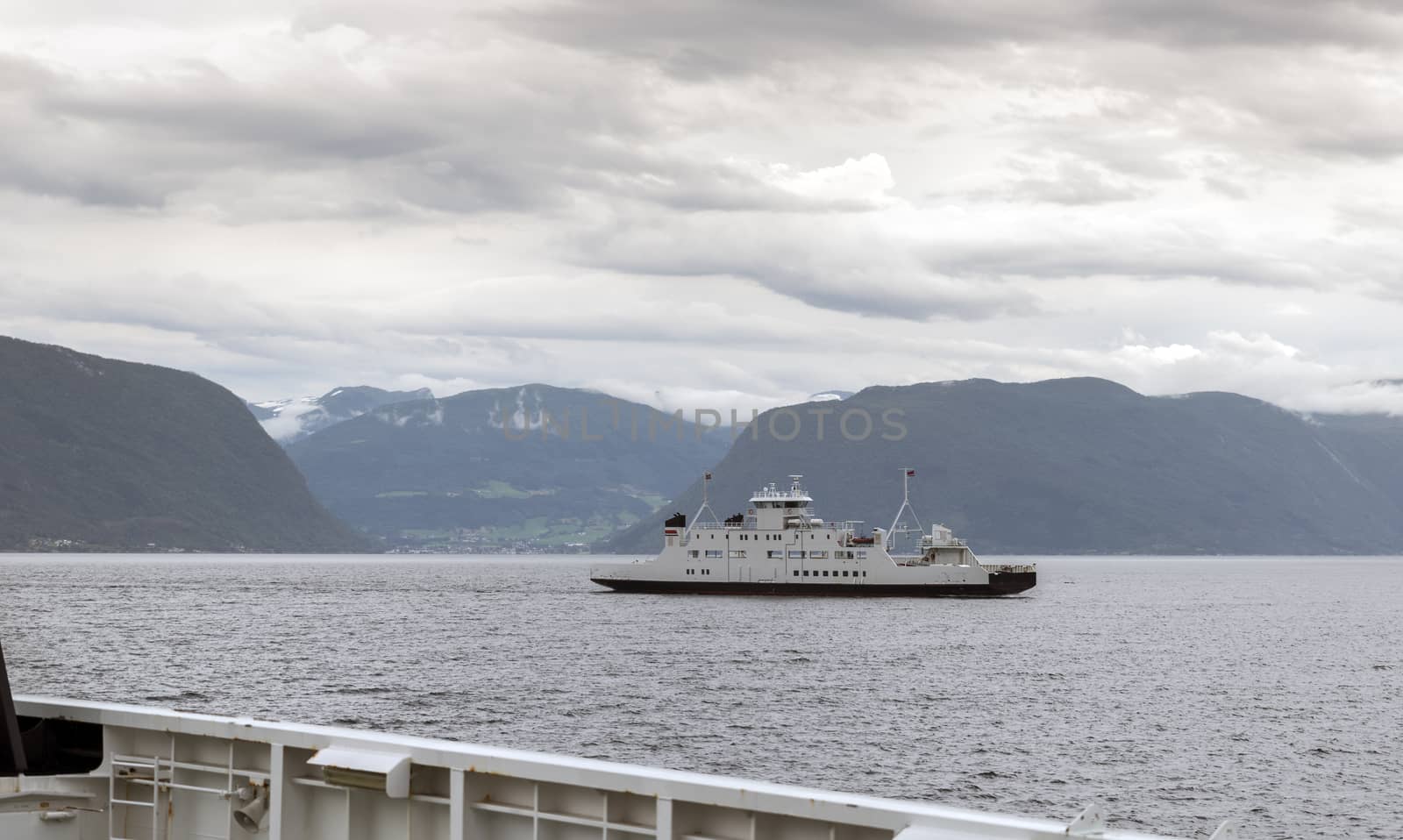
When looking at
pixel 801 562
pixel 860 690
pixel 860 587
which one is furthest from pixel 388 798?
pixel 860 587

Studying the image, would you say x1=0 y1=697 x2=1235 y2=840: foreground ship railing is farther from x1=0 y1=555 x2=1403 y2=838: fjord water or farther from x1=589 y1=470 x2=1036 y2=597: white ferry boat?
x1=589 y1=470 x2=1036 y2=597: white ferry boat

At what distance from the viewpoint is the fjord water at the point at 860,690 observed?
4388 centimetres

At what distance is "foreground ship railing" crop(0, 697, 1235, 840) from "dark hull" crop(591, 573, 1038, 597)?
118m

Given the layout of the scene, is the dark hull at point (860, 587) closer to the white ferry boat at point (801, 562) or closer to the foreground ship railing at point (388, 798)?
the white ferry boat at point (801, 562)

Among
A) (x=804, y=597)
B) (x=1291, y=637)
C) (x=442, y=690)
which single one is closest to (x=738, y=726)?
(x=442, y=690)

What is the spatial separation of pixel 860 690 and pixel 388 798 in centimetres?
5592

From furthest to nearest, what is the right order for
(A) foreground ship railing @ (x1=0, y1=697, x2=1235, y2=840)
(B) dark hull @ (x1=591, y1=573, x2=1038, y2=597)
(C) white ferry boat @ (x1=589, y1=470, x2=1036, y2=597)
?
(C) white ferry boat @ (x1=589, y1=470, x2=1036, y2=597), (B) dark hull @ (x1=591, y1=573, x2=1038, y2=597), (A) foreground ship railing @ (x1=0, y1=697, x2=1235, y2=840)

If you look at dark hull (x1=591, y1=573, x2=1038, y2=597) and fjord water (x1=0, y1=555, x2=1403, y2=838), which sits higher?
dark hull (x1=591, y1=573, x2=1038, y2=597)

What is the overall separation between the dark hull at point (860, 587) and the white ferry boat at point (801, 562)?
0.08 meters

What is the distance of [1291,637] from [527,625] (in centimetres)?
6123

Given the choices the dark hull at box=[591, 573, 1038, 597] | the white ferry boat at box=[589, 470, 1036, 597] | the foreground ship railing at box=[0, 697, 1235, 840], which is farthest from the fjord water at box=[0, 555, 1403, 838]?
the foreground ship railing at box=[0, 697, 1235, 840]

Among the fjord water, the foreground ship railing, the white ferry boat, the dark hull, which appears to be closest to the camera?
the foreground ship railing

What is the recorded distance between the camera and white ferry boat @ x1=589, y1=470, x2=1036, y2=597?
133 m

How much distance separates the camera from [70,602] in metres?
148
